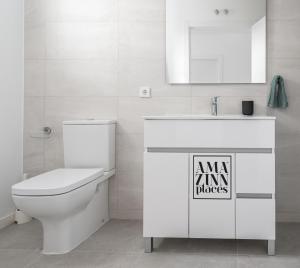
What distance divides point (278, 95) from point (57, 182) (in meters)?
1.80

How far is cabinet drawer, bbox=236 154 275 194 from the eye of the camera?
2.37 meters

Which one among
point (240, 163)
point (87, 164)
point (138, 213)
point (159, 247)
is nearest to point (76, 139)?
point (87, 164)

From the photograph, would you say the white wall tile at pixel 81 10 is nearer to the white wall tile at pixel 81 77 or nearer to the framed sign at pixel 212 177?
the white wall tile at pixel 81 77

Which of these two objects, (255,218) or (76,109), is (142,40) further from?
(255,218)

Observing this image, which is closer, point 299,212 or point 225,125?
point 225,125

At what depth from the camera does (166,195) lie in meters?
2.43

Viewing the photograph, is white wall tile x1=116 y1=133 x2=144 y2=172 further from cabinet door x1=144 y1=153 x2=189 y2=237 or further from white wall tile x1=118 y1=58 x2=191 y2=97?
cabinet door x1=144 y1=153 x2=189 y2=237

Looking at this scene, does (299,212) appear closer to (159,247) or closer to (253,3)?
(159,247)

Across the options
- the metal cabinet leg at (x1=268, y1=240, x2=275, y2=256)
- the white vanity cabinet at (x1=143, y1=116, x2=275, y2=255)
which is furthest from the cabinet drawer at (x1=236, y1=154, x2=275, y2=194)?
the metal cabinet leg at (x1=268, y1=240, x2=275, y2=256)

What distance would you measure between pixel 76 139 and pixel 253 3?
1.73 metres

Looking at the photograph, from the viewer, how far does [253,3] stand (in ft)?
9.98

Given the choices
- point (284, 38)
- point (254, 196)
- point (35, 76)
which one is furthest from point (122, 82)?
point (254, 196)

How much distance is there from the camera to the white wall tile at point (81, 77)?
321 centimetres

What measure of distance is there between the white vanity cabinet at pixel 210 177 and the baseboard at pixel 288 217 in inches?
30.9
